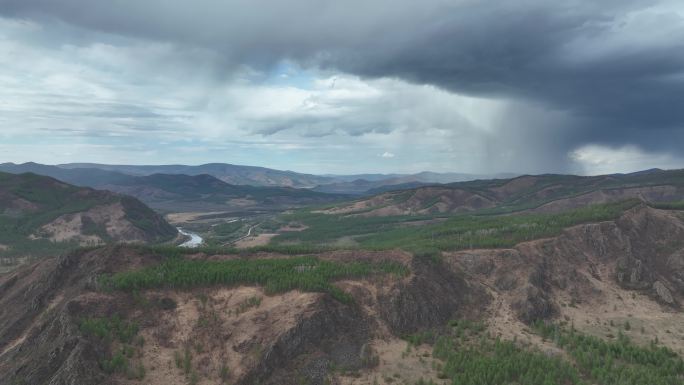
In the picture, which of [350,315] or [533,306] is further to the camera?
[533,306]

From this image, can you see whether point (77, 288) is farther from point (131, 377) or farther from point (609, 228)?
point (609, 228)

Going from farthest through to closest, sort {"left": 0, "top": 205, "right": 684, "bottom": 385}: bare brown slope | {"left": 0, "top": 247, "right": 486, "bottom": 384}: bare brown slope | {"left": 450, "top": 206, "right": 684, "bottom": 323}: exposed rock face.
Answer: {"left": 450, "top": 206, "right": 684, "bottom": 323}: exposed rock face
{"left": 0, "top": 205, "right": 684, "bottom": 385}: bare brown slope
{"left": 0, "top": 247, "right": 486, "bottom": 384}: bare brown slope

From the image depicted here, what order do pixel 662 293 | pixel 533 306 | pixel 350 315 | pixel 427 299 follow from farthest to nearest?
pixel 662 293 → pixel 533 306 → pixel 427 299 → pixel 350 315

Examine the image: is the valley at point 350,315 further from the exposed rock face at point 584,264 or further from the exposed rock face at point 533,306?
the exposed rock face at point 584,264

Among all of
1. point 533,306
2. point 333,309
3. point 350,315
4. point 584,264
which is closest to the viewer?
point 333,309

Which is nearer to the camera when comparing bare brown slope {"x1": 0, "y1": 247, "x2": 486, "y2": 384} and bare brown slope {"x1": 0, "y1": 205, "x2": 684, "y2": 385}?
bare brown slope {"x1": 0, "y1": 247, "x2": 486, "y2": 384}

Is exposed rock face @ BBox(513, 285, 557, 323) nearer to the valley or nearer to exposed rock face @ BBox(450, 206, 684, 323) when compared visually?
exposed rock face @ BBox(450, 206, 684, 323)

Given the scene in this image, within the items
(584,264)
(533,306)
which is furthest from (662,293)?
(533,306)

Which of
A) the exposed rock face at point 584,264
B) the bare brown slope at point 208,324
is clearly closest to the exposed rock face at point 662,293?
the exposed rock face at point 584,264

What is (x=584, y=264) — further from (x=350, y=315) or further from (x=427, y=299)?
(x=350, y=315)

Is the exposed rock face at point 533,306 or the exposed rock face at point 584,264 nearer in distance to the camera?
the exposed rock face at point 533,306

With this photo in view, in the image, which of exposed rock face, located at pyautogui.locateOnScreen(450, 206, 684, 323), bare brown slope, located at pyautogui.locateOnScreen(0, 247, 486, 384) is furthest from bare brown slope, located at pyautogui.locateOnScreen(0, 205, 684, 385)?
exposed rock face, located at pyautogui.locateOnScreen(450, 206, 684, 323)

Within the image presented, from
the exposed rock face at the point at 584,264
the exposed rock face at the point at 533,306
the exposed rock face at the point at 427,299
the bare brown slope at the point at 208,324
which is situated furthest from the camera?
the exposed rock face at the point at 584,264
